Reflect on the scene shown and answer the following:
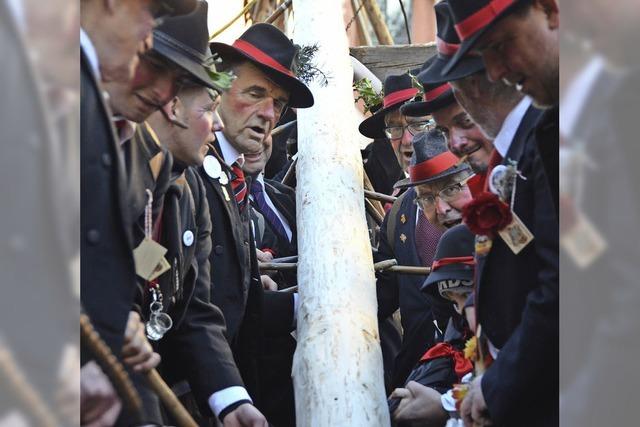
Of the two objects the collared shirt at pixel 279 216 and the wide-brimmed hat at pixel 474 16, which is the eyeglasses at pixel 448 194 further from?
the wide-brimmed hat at pixel 474 16

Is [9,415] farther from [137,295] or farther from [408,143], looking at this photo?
[408,143]

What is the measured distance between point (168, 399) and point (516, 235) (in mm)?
1338

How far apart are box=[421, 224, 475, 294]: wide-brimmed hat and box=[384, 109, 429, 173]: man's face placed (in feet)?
8.03

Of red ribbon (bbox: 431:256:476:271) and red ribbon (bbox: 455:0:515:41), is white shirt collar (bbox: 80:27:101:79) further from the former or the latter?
red ribbon (bbox: 431:256:476:271)

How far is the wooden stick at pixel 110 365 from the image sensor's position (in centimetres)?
366

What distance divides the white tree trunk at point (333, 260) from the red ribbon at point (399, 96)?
0.95ft

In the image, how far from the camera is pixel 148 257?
4.50 m

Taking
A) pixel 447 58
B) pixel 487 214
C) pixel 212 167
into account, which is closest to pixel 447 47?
pixel 447 58

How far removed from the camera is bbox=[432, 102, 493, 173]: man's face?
5020 mm

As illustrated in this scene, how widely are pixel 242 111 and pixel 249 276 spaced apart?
95 centimetres

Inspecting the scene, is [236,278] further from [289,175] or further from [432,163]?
[289,175]

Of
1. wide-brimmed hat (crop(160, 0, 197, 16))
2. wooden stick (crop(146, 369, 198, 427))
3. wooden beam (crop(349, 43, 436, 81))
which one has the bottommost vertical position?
wooden stick (crop(146, 369, 198, 427))

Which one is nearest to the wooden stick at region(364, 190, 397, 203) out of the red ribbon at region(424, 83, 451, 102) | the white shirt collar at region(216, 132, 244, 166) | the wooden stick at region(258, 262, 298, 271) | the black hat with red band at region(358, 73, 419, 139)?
the black hat with red band at region(358, 73, 419, 139)

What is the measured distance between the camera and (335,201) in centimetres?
752
